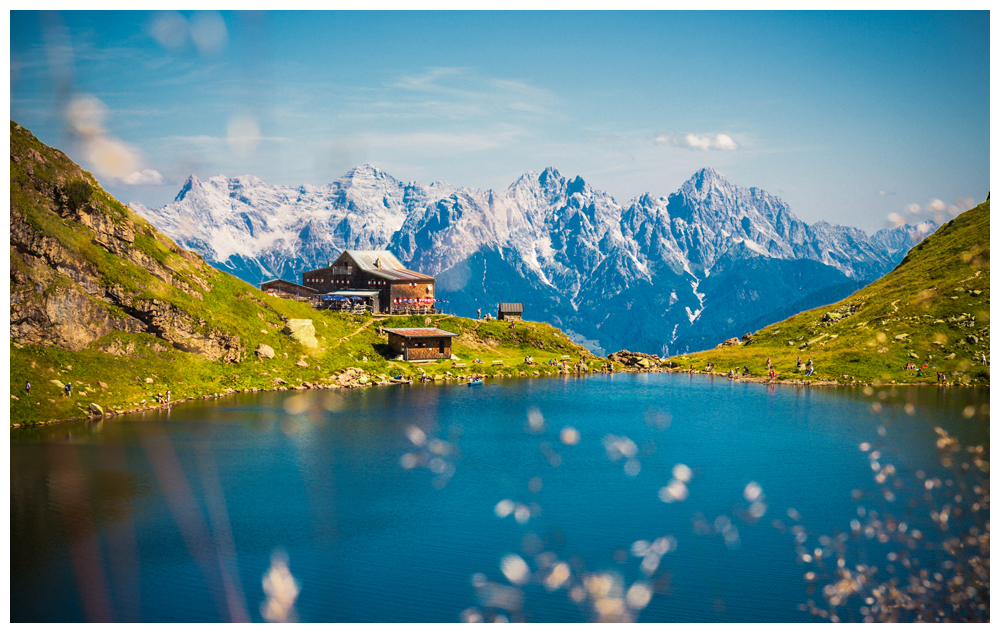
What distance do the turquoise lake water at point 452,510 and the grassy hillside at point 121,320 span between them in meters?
8.57

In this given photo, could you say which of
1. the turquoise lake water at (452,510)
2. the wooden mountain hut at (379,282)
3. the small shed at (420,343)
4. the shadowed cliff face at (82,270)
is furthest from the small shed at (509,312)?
the turquoise lake water at (452,510)

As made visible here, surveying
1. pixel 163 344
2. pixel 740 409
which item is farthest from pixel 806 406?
pixel 163 344

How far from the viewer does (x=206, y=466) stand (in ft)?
234

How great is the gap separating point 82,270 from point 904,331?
5329 inches

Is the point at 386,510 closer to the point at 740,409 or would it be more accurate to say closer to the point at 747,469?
the point at 747,469

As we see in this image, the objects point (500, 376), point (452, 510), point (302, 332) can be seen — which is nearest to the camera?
point (452, 510)

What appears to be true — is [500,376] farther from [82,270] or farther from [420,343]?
[82,270]

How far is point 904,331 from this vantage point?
14738 cm

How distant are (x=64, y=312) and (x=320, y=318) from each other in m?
50.9

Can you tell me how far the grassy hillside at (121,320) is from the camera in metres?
95.0

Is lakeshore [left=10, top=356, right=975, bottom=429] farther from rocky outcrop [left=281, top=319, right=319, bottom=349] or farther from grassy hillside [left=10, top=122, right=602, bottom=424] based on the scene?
rocky outcrop [left=281, top=319, right=319, bottom=349]

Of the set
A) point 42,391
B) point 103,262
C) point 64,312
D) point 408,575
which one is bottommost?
point 408,575

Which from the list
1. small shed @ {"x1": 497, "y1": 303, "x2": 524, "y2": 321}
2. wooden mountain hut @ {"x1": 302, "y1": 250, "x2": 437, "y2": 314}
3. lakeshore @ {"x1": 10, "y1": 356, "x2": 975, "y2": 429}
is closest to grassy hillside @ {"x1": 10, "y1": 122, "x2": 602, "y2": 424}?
lakeshore @ {"x1": 10, "y1": 356, "x2": 975, "y2": 429}

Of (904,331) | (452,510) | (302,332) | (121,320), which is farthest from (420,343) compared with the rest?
(904,331)
